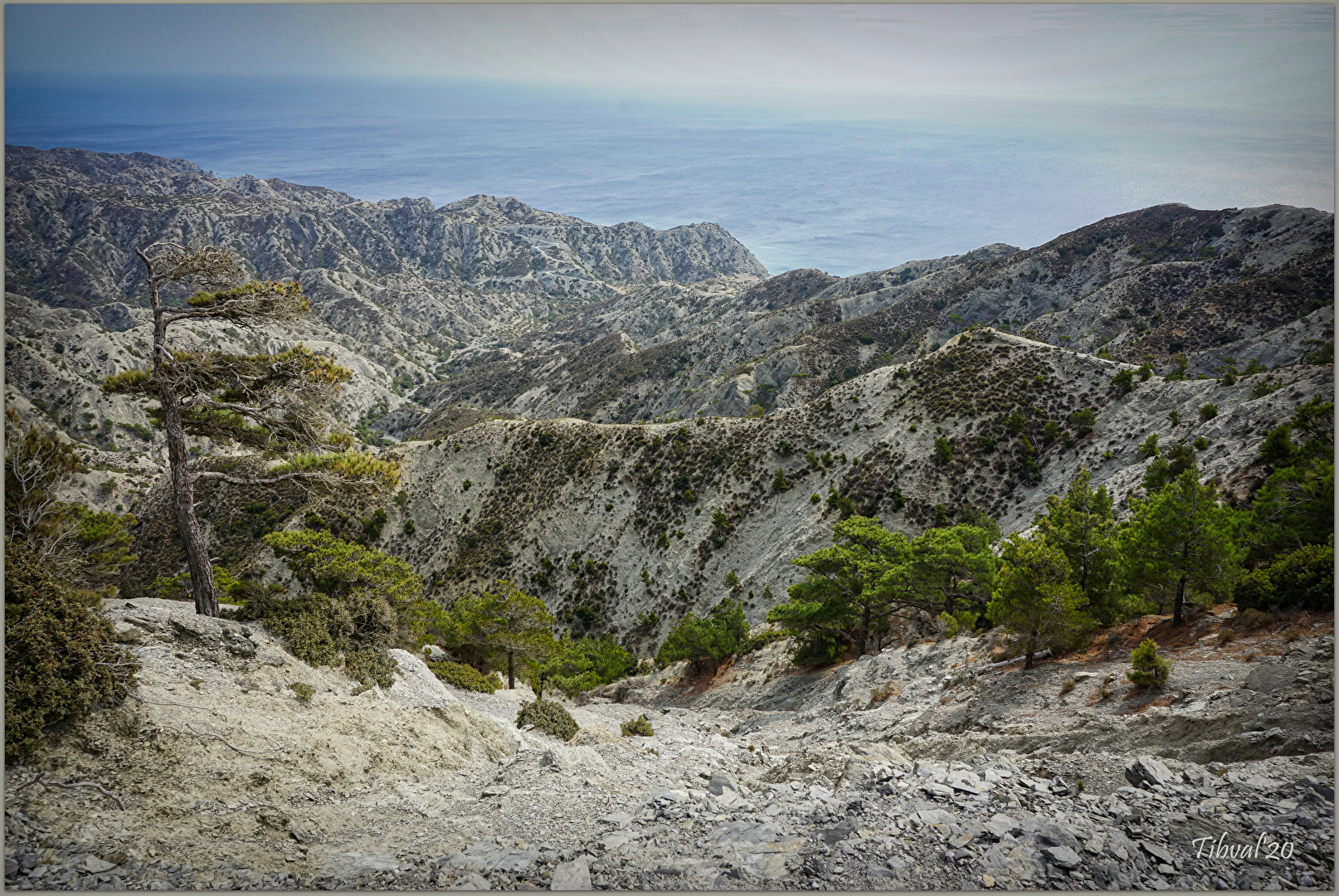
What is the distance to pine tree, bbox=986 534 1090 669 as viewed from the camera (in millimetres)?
15922

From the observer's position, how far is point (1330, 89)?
324 inches

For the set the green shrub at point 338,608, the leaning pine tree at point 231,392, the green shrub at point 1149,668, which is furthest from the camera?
Answer: the green shrub at point 338,608

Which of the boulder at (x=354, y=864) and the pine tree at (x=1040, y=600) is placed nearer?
the boulder at (x=354, y=864)

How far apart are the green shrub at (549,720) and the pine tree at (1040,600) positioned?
13266 millimetres

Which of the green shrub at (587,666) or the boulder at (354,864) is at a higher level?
the boulder at (354,864)

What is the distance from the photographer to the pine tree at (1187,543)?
14.0 metres

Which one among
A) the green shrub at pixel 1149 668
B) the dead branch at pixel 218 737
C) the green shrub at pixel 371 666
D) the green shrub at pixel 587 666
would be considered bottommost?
the green shrub at pixel 587 666

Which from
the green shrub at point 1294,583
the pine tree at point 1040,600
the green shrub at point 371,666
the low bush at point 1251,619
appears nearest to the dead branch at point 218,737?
the green shrub at point 371,666

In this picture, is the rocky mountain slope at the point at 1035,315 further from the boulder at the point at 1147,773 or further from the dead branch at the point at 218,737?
the dead branch at the point at 218,737

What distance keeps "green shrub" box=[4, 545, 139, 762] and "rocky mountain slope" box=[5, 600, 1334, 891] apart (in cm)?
34

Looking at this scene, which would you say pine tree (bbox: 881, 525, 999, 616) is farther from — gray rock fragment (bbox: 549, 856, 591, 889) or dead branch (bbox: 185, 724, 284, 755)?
dead branch (bbox: 185, 724, 284, 755)

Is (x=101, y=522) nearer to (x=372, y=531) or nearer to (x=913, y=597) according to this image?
(x=913, y=597)

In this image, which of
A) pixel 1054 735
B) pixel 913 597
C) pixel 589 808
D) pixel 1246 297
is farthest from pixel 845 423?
pixel 1246 297

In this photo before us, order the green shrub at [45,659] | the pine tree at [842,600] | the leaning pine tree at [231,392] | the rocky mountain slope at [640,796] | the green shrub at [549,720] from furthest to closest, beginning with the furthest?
the pine tree at [842,600], the green shrub at [549,720], the leaning pine tree at [231,392], the green shrub at [45,659], the rocky mountain slope at [640,796]
